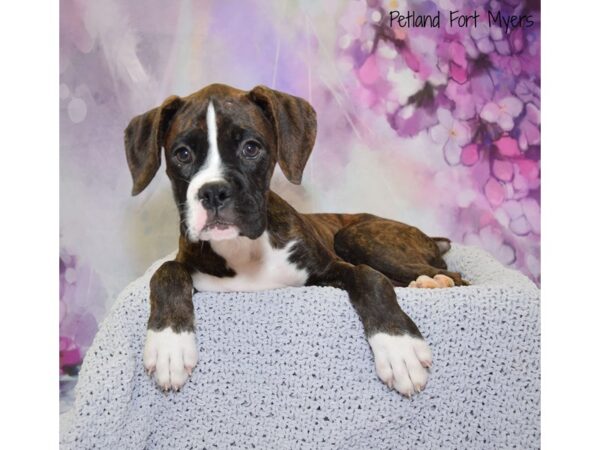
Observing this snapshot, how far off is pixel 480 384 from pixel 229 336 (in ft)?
3.37

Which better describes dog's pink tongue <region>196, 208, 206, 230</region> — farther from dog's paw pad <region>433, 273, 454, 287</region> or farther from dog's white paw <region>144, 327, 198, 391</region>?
dog's paw pad <region>433, 273, 454, 287</region>

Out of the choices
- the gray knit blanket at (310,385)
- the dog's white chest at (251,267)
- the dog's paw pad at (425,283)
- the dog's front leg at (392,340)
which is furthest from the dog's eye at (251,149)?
the dog's paw pad at (425,283)

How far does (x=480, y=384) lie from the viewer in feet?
9.43

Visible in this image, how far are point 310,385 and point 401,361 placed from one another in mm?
372

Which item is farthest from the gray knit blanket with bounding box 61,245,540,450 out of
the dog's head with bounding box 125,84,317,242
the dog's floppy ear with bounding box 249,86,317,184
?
the dog's floppy ear with bounding box 249,86,317,184

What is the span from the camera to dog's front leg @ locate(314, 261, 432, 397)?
2734 mm

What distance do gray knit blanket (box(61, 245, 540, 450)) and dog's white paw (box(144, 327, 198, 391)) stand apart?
→ 7cm

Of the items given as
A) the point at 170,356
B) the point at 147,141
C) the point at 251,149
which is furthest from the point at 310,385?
the point at 147,141

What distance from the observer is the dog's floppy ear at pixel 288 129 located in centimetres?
307

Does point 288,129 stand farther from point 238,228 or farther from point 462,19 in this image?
point 462,19

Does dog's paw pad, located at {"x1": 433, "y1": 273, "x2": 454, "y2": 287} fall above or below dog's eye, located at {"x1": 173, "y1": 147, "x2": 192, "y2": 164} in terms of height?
below

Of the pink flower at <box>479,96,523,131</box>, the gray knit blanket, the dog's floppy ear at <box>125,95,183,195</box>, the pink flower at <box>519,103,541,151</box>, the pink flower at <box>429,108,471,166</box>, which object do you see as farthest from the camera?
the pink flower at <box>429,108,471,166</box>

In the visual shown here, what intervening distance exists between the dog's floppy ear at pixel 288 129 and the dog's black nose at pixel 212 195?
44 centimetres

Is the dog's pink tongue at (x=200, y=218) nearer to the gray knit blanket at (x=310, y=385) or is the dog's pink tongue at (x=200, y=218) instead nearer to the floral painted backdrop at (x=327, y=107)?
the gray knit blanket at (x=310, y=385)
